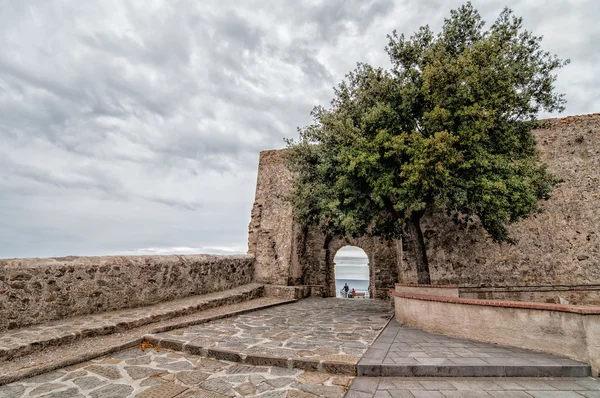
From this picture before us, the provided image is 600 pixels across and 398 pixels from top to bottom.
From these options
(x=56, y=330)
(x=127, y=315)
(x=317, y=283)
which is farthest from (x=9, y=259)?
(x=317, y=283)

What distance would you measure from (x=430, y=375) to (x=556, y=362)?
1689mm

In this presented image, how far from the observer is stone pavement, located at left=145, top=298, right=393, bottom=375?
397 centimetres

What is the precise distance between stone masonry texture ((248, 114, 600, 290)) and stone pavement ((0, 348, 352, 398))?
725 cm

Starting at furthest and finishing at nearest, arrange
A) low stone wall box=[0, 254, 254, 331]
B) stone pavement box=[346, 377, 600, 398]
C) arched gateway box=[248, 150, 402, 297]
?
arched gateway box=[248, 150, 402, 297] < low stone wall box=[0, 254, 254, 331] < stone pavement box=[346, 377, 600, 398]

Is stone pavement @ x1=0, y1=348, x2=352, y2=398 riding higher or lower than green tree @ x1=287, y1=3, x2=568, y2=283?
lower

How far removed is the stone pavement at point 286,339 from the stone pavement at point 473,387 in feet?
1.66

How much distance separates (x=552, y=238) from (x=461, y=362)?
9.84 meters

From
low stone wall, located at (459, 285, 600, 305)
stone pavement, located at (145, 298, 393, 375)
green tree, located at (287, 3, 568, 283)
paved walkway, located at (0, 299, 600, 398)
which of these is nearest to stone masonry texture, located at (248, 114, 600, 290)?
low stone wall, located at (459, 285, 600, 305)

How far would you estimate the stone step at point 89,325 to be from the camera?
160 inches

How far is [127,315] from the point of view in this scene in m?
5.86

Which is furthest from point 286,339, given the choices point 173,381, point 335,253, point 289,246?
point 335,253

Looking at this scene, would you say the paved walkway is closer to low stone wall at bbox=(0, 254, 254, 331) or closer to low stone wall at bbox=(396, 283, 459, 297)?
low stone wall at bbox=(0, 254, 254, 331)

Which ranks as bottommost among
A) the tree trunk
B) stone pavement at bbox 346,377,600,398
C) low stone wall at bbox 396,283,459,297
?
stone pavement at bbox 346,377,600,398

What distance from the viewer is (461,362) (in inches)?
146
